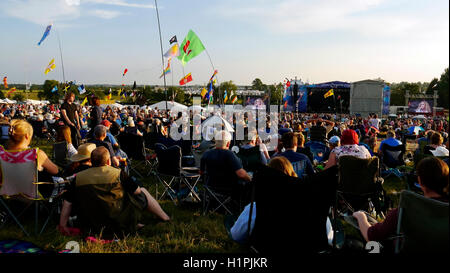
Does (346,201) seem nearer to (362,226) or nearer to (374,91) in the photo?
(362,226)

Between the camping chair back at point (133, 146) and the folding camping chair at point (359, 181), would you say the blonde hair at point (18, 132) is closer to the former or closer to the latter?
the camping chair back at point (133, 146)

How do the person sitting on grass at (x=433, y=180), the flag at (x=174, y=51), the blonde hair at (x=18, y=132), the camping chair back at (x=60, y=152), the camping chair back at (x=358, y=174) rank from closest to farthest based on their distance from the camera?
the person sitting on grass at (x=433, y=180), the blonde hair at (x=18, y=132), the camping chair back at (x=358, y=174), the camping chair back at (x=60, y=152), the flag at (x=174, y=51)

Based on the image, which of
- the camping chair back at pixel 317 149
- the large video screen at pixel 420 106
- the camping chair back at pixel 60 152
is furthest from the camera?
the large video screen at pixel 420 106

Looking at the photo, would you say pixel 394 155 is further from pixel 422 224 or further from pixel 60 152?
pixel 60 152

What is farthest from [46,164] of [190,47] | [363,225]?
[190,47]

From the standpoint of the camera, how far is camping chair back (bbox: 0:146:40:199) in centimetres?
357

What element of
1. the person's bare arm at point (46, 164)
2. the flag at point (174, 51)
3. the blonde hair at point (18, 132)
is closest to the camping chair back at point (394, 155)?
the person's bare arm at point (46, 164)

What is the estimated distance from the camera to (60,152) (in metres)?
5.46

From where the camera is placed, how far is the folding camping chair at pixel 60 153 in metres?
5.44

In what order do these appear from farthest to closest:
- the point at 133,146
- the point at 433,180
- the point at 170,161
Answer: the point at 133,146 < the point at 170,161 < the point at 433,180

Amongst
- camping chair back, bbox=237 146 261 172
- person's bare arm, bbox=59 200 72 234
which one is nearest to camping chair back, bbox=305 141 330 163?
camping chair back, bbox=237 146 261 172

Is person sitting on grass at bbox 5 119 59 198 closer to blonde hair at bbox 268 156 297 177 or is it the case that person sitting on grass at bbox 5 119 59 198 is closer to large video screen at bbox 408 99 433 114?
blonde hair at bbox 268 156 297 177

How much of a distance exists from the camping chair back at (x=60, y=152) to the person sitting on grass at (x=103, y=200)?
2.16 metres

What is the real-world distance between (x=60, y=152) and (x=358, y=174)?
4792 millimetres
